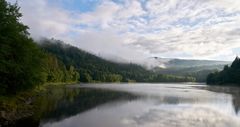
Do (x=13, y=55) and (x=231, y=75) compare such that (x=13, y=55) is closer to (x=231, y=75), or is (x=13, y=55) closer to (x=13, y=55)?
(x=13, y=55)

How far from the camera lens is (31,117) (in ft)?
117

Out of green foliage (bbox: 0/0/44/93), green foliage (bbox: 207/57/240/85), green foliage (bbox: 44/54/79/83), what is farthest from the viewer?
green foliage (bbox: 207/57/240/85)

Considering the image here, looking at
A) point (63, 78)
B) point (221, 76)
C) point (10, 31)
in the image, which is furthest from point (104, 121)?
point (221, 76)

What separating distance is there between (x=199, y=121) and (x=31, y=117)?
71.5 feet

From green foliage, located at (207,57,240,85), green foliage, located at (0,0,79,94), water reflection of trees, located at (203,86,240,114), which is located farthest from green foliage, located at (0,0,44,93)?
green foliage, located at (207,57,240,85)

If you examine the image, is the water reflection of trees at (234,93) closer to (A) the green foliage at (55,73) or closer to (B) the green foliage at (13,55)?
(B) the green foliage at (13,55)

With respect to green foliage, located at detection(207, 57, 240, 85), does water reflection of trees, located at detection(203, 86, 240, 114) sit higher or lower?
lower

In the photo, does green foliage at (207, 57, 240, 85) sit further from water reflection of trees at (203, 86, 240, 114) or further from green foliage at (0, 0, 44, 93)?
green foliage at (0, 0, 44, 93)

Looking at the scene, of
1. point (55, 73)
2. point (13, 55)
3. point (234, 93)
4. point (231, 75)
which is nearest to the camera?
point (13, 55)

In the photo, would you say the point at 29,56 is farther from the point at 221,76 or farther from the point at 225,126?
the point at 221,76

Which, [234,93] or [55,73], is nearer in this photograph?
[234,93]

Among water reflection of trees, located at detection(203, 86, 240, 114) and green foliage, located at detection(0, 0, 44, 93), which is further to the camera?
water reflection of trees, located at detection(203, 86, 240, 114)

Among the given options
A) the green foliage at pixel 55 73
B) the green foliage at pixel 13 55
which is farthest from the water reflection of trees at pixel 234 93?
the green foliage at pixel 55 73

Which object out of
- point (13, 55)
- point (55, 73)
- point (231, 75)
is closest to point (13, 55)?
point (13, 55)
